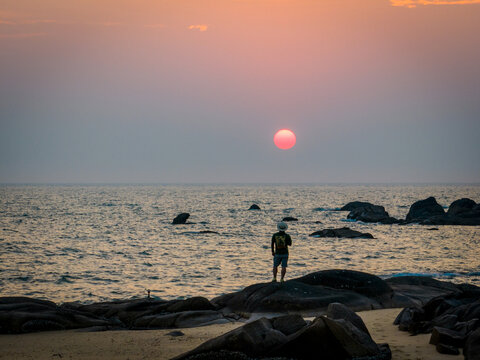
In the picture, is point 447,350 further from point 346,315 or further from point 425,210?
point 425,210

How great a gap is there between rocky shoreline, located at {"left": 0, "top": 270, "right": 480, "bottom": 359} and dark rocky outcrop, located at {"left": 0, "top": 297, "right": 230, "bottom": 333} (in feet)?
0.09

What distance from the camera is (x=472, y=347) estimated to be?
10.0 m

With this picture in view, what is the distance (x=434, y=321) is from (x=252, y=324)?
16.6 ft

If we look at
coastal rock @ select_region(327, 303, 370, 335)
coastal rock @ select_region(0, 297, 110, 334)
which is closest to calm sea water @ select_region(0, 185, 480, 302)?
coastal rock @ select_region(0, 297, 110, 334)

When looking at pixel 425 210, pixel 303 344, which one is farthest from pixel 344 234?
pixel 303 344

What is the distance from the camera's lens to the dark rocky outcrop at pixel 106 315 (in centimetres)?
1505

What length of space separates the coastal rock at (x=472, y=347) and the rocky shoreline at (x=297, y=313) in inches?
1.1

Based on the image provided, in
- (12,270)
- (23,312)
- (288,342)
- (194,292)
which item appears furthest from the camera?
(12,270)

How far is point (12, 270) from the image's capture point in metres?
32.2

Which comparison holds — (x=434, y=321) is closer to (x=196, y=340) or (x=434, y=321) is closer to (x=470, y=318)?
(x=470, y=318)

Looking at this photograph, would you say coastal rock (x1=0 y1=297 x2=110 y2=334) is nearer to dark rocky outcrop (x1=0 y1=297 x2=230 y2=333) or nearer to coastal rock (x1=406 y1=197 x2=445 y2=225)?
dark rocky outcrop (x1=0 y1=297 x2=230 y2=333)

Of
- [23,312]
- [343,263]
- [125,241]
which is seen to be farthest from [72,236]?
[23,312]

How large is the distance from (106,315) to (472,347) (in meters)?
11.6

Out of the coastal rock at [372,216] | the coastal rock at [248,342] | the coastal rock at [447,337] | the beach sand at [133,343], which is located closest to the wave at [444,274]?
the beach sand at [133,343]
